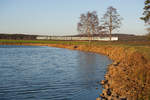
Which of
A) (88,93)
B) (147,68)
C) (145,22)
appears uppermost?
(145,22)

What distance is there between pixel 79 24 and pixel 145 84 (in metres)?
57.7

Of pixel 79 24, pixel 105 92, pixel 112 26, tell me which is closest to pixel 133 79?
pixel 105 92

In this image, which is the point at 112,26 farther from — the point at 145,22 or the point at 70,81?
the point at 70,81

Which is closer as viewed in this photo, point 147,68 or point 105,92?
point 105,92

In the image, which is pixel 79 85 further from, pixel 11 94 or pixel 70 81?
pixel 11 94

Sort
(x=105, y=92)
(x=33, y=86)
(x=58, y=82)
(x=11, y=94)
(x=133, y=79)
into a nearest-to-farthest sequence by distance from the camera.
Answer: (x=105, y=92) → (x=11, y=94) → (x=133, y=79) → (x=33, y=86) → (x=58, y=82)

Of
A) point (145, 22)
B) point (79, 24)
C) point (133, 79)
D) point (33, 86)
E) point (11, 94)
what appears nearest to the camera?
point (11, 94)

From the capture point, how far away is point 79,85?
48.2 feet

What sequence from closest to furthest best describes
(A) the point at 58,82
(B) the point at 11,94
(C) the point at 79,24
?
(B) the point at 11,94 < (A) the point at 58,82 < (C) the point at 79,24

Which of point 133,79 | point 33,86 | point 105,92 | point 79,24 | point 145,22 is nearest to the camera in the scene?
point 105,92

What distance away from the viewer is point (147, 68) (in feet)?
44.8

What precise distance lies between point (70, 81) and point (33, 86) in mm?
3146

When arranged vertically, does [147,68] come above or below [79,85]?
above

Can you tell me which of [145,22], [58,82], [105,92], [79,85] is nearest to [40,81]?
[58,82]
